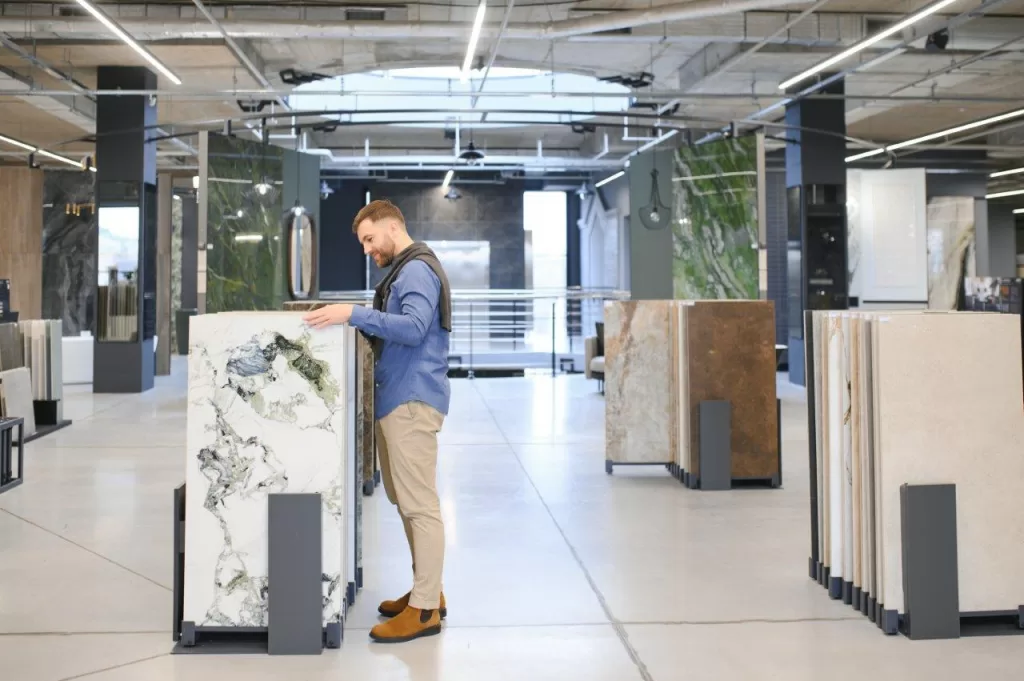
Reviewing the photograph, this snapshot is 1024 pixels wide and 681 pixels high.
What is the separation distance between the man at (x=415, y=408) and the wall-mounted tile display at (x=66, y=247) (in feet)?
60.6

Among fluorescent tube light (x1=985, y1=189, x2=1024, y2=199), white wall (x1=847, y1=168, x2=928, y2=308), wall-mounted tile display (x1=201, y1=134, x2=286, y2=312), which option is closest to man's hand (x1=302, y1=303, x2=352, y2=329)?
wall-mounted tile display (x1=201, y1=134, x2=286, y2=312)

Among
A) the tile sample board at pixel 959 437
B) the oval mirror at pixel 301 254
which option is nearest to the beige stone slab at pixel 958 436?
the tile sample board at pixel 959 437

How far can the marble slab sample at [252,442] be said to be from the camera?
129 inches

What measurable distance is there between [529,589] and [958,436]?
171cm

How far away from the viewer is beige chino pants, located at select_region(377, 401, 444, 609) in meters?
3.37

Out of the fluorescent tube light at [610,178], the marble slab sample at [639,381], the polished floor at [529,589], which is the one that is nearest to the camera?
the polished floor at [529,589]

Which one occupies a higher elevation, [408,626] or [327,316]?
[327,316]

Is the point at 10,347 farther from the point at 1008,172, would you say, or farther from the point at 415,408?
the point at 1008,172

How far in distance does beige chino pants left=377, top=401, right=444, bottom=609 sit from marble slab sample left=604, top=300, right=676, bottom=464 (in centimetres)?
322

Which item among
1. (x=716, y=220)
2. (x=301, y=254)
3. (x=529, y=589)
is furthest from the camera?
(x=301, y=254)

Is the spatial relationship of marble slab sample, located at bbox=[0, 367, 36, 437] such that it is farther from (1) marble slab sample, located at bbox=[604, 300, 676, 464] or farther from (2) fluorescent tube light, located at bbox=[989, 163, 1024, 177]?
(2) fluorescent tube light, located at bbox=[989, 163, 1024, 177]

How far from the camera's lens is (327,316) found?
10.5 ft

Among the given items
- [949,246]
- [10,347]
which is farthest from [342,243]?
[10,347]

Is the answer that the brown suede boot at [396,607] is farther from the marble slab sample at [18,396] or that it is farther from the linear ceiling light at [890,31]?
the linear ceiling light at [890,31]
